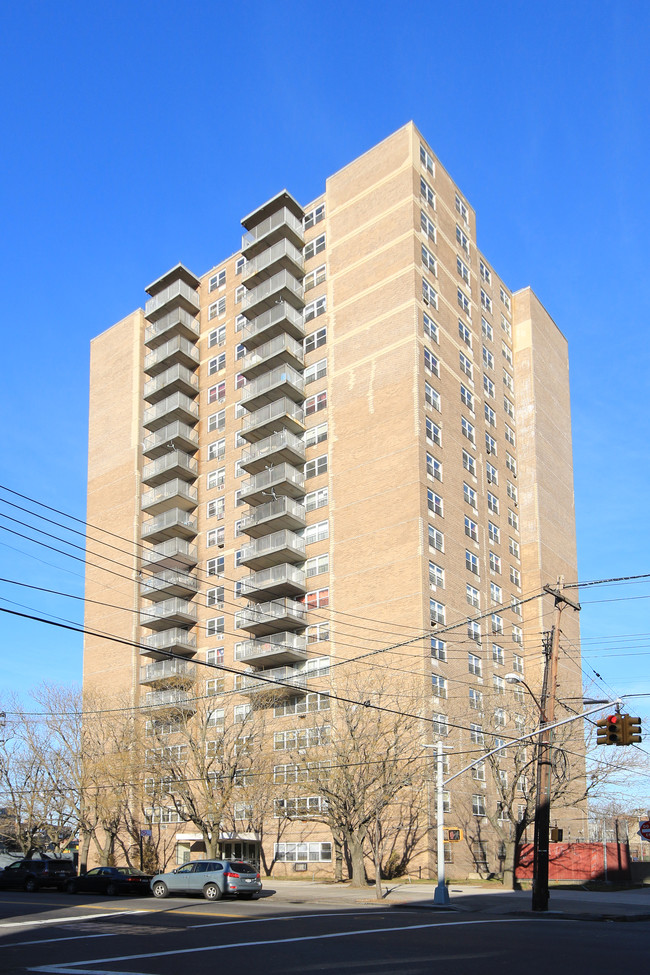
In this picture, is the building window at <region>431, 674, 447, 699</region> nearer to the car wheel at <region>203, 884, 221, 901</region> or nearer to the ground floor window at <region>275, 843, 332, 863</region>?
the ground floor window at <region>275, 843, 332, 863</region>

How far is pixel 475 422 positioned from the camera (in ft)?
208

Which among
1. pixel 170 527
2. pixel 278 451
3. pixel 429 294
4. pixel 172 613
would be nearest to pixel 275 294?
pixel 429 294

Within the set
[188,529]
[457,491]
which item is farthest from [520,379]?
[188,529]

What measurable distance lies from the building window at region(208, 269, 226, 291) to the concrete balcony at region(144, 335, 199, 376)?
16.1 ft

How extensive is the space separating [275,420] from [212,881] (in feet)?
111

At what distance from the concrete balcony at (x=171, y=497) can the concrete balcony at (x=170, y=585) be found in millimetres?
5100

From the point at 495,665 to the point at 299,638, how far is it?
12.5m

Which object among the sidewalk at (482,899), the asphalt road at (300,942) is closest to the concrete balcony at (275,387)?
the sidewalk at (482,899)

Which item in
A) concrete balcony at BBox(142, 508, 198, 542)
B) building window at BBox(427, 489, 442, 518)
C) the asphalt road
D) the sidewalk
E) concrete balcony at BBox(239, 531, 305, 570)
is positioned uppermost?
concrete balcony at BBox(142, 508, 198, 542)

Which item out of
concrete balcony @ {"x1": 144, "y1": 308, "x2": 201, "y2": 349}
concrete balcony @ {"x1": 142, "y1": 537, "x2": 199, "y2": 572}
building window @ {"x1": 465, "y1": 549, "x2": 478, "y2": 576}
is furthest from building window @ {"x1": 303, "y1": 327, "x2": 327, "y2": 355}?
building window @ {"x1": 465, "y1": 549, "x2": 478, "y2": 576}

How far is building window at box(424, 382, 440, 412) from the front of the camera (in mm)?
56312

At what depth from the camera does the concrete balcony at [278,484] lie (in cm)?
5941

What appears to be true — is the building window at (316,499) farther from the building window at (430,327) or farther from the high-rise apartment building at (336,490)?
the building window at (430,327)

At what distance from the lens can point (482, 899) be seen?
33750 millimetres
